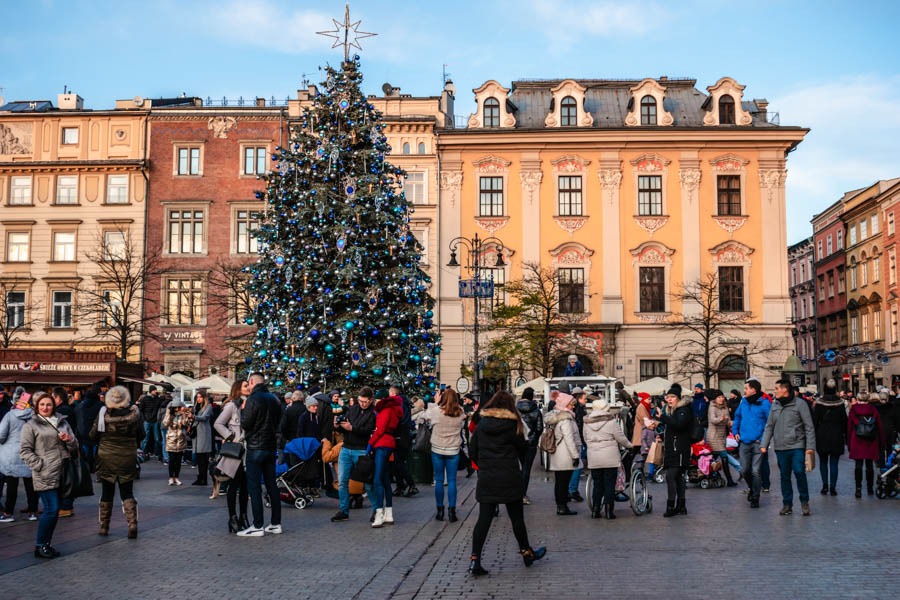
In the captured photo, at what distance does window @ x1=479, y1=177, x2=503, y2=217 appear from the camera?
47.4 meters

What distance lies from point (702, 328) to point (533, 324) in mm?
9347

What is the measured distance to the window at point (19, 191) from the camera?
4994 centimetres

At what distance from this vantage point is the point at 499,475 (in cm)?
928

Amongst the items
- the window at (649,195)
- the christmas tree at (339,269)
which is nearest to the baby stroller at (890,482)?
the christmas tree at (339,269)

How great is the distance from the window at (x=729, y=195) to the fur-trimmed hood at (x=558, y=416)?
35941 mm

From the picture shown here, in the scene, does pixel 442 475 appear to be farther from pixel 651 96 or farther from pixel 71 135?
pixel 71 135

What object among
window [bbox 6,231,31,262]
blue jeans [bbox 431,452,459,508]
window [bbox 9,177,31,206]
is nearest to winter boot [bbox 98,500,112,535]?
blue jeans [bbox 431,452,459,508]

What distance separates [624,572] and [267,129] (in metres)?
43.2

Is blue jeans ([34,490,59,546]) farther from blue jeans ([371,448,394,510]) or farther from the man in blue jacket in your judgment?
the man in blue jacket

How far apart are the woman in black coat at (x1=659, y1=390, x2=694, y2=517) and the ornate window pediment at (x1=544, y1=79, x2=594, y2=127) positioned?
35714mm

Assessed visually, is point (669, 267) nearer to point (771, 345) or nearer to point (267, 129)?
point (771, 345)

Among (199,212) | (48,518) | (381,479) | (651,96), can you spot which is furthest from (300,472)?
(651,96)

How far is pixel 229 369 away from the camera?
4709 centimetres

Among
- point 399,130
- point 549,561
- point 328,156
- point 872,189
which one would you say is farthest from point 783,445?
point 872,189
